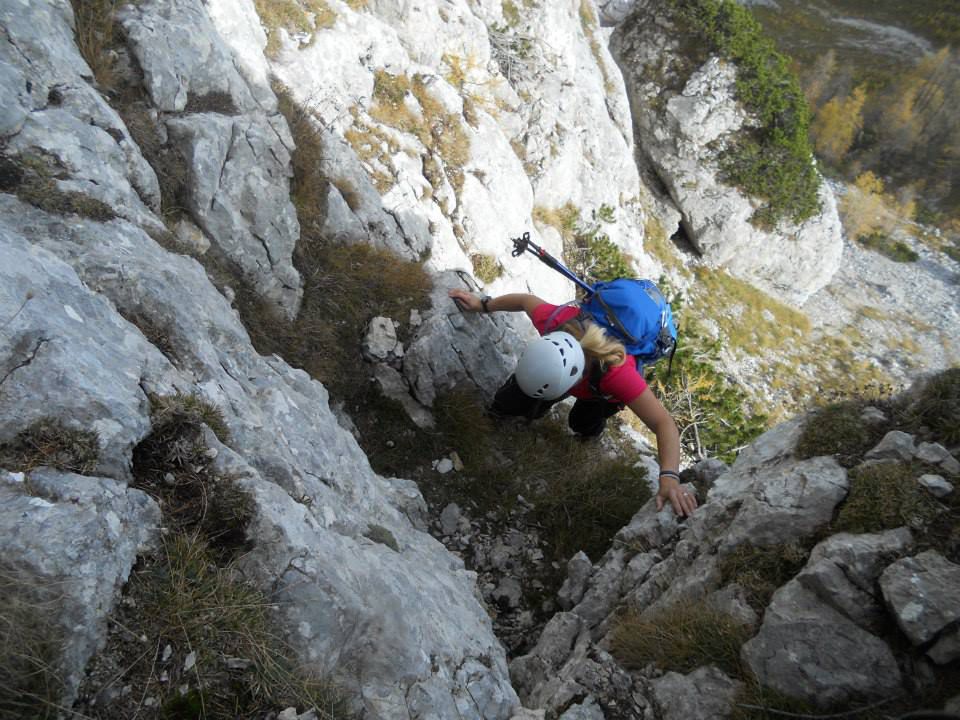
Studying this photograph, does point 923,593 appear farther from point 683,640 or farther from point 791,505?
point 683,640

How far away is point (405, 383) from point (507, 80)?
53.5 feet

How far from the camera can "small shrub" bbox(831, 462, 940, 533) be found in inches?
152

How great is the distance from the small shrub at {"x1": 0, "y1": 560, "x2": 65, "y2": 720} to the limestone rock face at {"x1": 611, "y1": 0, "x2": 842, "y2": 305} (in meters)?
35.9

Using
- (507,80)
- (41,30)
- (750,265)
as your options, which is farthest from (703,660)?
(750,265)

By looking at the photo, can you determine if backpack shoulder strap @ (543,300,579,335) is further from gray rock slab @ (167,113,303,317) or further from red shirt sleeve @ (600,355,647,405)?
gray rock slab @ (167,113,303,317)

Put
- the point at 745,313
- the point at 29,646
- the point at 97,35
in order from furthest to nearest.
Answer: the point at 745,313, the point at 97,35, the point at 29,646

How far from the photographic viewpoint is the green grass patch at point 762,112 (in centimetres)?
3070

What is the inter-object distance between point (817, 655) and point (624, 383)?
2985 mm

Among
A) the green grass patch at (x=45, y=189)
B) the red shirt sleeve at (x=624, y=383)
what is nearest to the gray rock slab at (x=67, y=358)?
the green grass patch at (x=45, y=189)

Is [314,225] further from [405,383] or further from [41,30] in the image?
[41,30]

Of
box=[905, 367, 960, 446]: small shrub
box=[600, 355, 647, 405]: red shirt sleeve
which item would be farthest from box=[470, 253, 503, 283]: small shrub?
box=[905, 367, 960, 446]: small shrub

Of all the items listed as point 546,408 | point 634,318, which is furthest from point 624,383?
point 546,408

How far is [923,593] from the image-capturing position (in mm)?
3371

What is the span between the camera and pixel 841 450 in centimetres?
475
